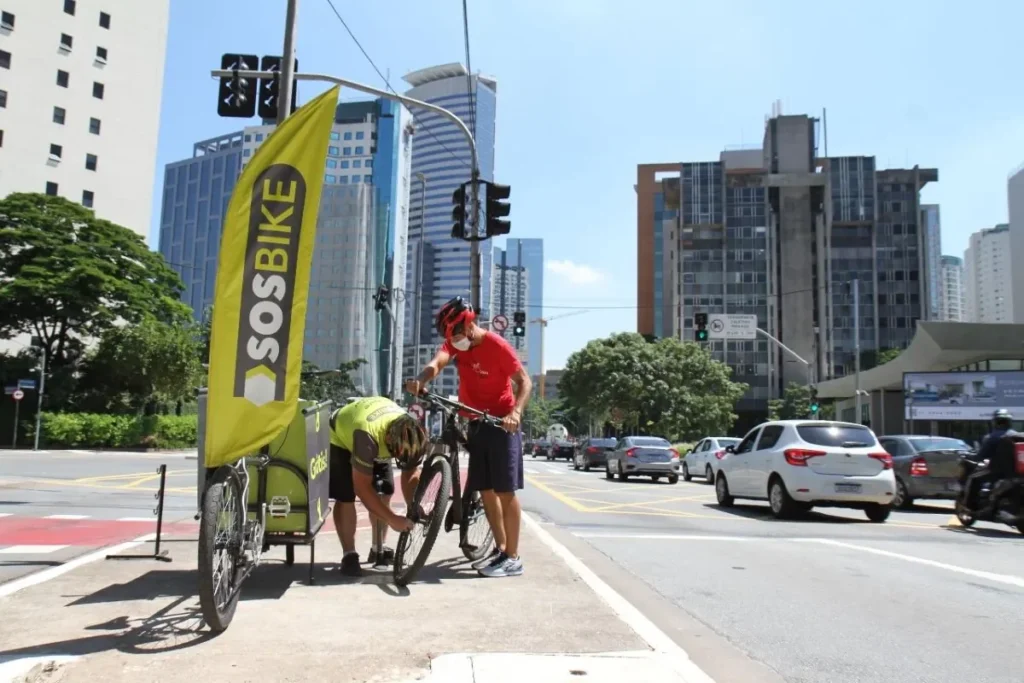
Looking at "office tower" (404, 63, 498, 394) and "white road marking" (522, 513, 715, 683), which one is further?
"office tower" (404, 63, 498, 394)

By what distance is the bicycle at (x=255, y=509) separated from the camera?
3.80 meters

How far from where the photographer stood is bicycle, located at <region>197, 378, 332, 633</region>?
3.80m

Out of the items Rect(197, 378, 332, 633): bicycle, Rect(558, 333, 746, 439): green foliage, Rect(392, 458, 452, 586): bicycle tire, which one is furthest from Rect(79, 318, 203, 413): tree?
Rect(197, 378, 332, 633): bicycle

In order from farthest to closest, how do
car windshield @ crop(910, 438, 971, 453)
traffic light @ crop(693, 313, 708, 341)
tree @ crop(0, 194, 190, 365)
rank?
tree @ crop(0, 194, 190, 365) < traffic light @ crop(693, 313, 708, 341) < car windshield @ crop(910, 438, 971, 453)

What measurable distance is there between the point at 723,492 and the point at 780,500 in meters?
2.39

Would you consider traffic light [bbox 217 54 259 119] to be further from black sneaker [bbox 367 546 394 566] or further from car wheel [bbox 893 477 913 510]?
car wheel [bbox 893 477 913 510]

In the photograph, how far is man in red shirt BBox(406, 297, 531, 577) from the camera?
5.82 metres

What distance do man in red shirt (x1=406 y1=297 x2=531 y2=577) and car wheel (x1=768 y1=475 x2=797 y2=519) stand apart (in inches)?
284

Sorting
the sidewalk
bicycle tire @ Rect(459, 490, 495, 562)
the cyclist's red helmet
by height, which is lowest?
the sidewalk

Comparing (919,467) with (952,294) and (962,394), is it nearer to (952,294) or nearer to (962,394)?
(962,394)

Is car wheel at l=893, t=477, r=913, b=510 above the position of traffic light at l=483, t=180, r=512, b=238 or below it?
below

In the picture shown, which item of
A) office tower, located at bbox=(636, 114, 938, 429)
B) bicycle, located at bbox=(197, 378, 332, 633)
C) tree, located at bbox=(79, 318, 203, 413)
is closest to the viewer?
bicycle, located at bbox=(197, 378, 332, 633)

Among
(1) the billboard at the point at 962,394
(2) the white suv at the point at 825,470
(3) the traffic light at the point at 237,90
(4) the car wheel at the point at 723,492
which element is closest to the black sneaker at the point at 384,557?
(3) the traffic light at the point at 237,90

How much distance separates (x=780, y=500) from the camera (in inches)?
475
